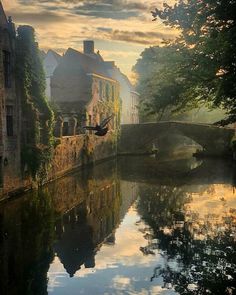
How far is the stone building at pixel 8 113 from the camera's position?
2544 centimetres

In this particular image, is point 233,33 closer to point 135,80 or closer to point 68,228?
point 68,228

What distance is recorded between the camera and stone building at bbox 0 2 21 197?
25438 millimetres

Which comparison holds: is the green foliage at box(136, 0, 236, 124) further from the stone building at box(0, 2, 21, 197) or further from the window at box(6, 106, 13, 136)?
the window at box(6, 106, 13, 136)

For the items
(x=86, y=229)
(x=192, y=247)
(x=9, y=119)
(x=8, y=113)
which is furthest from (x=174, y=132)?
(x=192, y=247)

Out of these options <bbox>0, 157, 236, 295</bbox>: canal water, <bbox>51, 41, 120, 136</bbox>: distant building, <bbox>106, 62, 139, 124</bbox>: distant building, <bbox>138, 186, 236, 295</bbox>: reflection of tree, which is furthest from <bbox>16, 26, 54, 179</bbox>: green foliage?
<bbox>106, 62, 139, 124</bbox>: distant building

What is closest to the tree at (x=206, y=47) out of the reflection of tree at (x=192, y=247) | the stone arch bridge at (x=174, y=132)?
the reflection of tree at (x=192, y=247)

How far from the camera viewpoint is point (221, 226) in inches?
759

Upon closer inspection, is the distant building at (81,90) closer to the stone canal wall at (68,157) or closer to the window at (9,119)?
the stone canal wall at (68,157)

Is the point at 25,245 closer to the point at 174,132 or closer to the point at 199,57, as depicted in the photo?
the point at 199,57

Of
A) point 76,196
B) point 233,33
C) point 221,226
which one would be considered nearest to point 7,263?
point 221,226

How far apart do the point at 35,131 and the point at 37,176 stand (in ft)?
9.53

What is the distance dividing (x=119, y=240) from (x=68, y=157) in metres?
19.4

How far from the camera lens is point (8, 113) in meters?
27.1

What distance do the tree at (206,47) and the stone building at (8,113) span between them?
11.2 meters
